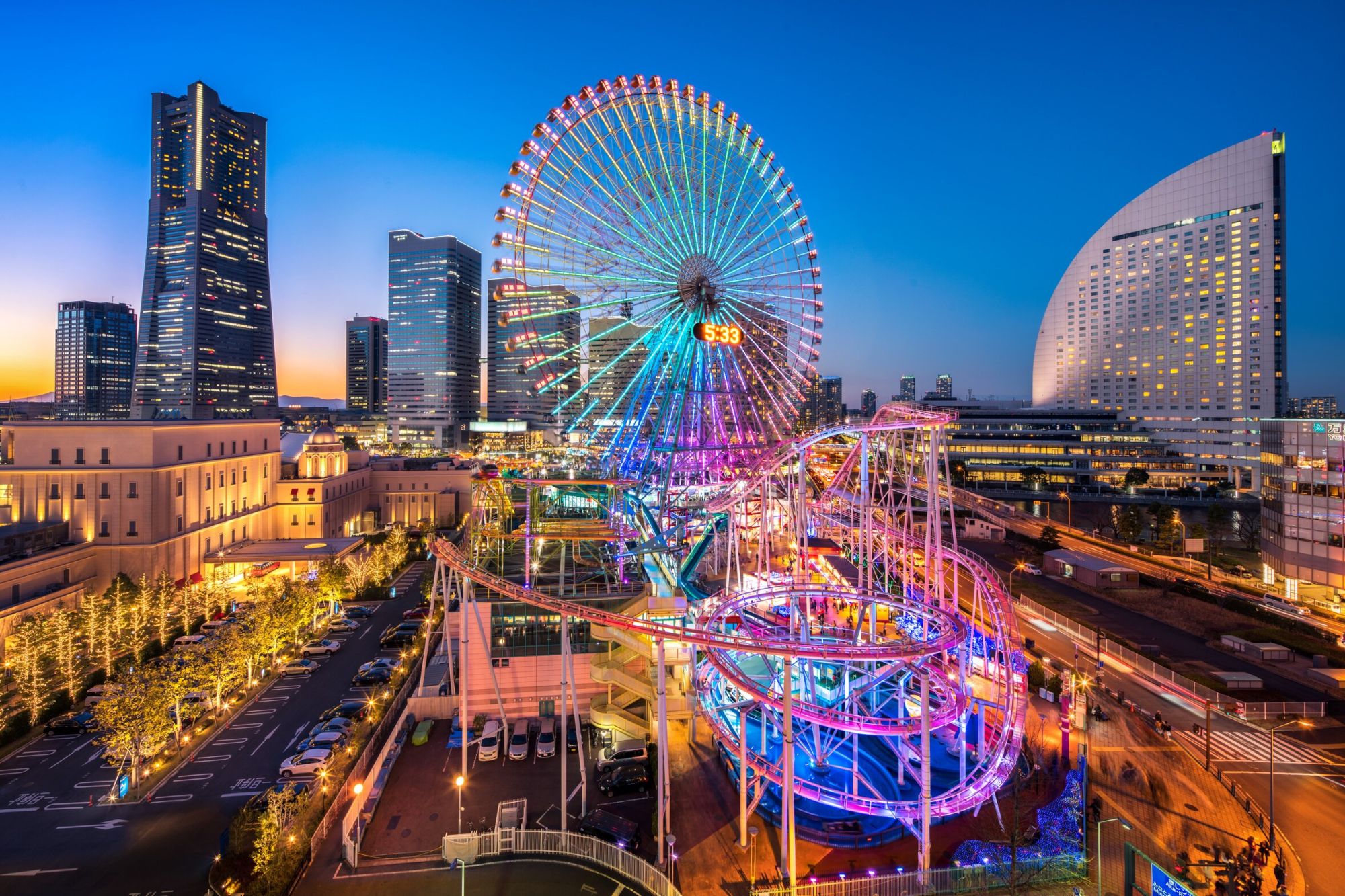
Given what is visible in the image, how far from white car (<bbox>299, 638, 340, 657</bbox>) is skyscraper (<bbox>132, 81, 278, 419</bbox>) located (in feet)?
428

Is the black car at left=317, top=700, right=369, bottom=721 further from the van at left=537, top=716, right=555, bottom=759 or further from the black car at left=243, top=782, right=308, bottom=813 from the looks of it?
the van at left=537, top=716, right=555, bottom=759

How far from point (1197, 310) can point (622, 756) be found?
133 metres

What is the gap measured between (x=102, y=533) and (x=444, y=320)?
146668 millimetres

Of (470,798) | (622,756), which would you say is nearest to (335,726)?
(470,798)

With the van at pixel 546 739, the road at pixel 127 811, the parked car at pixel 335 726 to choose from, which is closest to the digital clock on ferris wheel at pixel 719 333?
the van at pixel 546 739

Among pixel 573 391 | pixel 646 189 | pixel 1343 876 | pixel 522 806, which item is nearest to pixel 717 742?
pixel 522 806

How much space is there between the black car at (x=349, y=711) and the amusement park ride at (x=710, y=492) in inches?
227

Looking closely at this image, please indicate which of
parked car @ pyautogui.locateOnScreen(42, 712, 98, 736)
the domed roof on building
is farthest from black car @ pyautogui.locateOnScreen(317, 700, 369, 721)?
the domed roof on building

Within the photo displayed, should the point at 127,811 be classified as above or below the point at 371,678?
below

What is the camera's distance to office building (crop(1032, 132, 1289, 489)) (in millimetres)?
102125

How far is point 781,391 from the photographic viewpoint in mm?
42219

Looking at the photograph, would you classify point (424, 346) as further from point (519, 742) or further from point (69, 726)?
point (519, 742)

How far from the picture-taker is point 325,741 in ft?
82.9

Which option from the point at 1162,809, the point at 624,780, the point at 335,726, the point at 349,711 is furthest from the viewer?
the point at 349,711
